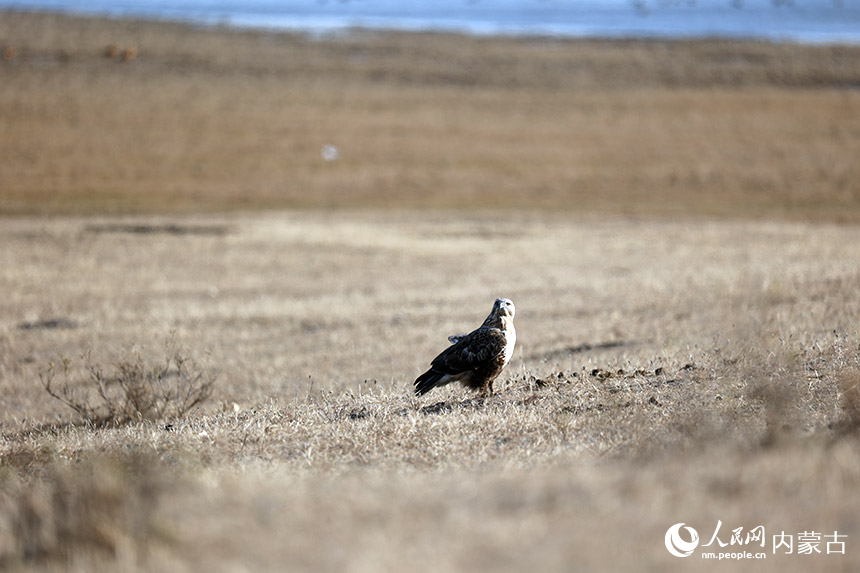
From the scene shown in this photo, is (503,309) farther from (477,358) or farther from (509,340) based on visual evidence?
(477,358)

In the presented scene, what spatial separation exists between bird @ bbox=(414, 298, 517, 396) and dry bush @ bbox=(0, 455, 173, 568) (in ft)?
11.9

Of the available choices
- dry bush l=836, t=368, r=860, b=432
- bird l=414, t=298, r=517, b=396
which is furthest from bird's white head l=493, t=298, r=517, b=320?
dry bush l=836, t=368, r=860, b=432

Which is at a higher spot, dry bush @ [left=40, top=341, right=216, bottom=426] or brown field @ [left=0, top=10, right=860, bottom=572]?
brown field @ [left=0, top=10, right=860, bottom=572]

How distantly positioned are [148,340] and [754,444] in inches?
473

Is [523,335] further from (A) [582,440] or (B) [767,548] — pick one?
(B) [767,548]

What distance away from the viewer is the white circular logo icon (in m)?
3.86

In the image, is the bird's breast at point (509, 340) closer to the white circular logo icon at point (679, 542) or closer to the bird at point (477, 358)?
the bird at point (477, 358)

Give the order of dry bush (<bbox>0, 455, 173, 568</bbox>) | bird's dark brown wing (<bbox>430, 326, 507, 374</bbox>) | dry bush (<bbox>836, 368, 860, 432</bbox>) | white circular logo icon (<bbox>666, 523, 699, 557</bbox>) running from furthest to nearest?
bird's dark brown wing (<bbox>430, 326, 507, 374</bbox>) < dry bush (<bbox>836, 368, 860, 432</bbox>) < dry bush (<bbox>0, 455, 173, 568</bbox>) < white circular logo icon (<bbox>666, 523, 699, 557</bbox>)

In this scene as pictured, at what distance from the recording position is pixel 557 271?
864 inches

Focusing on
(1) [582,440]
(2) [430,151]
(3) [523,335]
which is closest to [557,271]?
(3) [523,335]

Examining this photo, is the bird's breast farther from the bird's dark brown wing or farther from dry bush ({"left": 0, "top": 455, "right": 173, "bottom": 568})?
dry bush ({"left": 0, "top": 455, "right": 173, "bottom": 568})

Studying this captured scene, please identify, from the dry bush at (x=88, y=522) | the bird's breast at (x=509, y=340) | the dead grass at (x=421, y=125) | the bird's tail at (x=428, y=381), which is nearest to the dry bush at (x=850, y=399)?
the bird's breast at (x=509, y=340)

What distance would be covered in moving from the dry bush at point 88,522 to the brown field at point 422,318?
2 centimetres

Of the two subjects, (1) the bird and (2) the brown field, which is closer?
(2) the brown field
